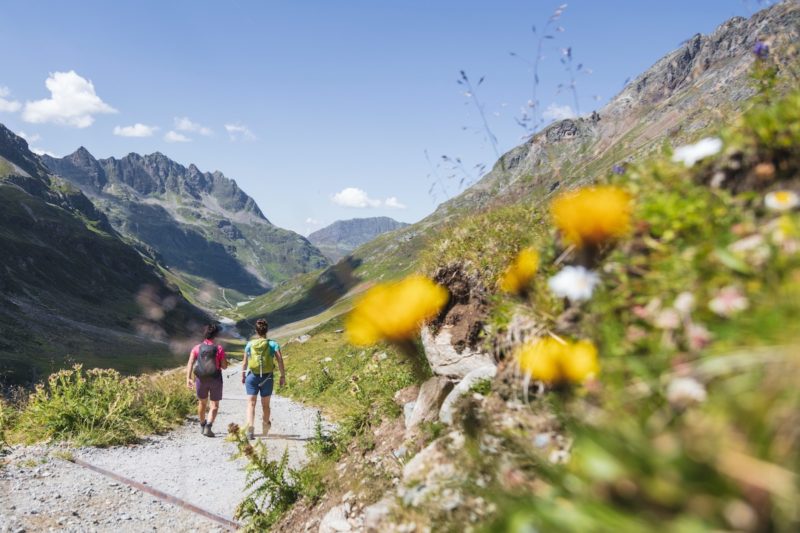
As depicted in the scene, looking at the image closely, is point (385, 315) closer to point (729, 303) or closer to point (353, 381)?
point (729, 303)

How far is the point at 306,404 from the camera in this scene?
62.4 ft

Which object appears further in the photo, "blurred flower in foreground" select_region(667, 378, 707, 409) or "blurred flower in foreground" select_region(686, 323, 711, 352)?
"blurred flower in foreground" select_region(686, 323, 711, 352)

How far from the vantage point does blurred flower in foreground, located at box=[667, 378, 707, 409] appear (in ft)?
6.26

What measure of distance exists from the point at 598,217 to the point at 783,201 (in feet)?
3.70

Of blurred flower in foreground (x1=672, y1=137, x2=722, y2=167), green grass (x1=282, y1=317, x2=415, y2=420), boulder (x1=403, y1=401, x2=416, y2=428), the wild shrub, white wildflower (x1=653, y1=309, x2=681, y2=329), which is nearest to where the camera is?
white wildflower (x1=653, y1=309, x2=681, y2=329)

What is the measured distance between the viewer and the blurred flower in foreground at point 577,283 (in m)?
3.30

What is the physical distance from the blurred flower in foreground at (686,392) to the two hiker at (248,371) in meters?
10.6

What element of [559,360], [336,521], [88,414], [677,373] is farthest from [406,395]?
[88,414]

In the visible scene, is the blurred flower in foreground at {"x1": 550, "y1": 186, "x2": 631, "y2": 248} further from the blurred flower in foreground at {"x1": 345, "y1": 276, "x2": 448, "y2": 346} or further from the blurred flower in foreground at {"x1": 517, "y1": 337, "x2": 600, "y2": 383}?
the blurred flower in foreground at {"x1": 345, "y1": 276, "x2": 448, "y2": 346}

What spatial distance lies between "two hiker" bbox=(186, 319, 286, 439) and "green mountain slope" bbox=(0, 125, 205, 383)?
6020 centimetres

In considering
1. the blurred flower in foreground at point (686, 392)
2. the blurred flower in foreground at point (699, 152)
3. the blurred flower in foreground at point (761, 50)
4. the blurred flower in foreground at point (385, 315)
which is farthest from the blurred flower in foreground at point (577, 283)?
the blurred flower in foreground at point (761, 50)

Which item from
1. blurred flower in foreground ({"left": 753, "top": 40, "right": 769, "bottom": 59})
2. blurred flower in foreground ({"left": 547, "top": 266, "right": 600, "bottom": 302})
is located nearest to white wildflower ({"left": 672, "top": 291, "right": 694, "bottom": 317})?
blurred flower in foreground ({"left": 547, "top": 266, "right": 600, "bottom": 302})

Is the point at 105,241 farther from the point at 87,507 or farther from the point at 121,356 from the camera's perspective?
the point at 87,507

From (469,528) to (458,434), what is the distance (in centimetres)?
144
